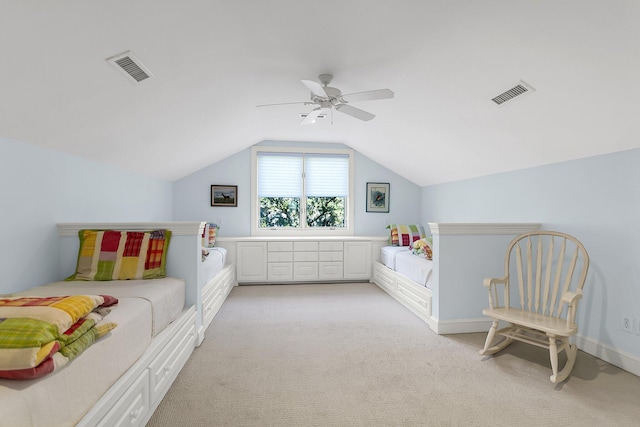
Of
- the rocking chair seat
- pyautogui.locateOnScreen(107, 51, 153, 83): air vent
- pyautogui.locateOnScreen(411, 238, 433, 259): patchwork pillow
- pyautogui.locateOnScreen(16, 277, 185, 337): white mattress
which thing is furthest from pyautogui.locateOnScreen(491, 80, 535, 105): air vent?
pyautogui.locateOnScreen(16, 277, 185, 337): white mattress

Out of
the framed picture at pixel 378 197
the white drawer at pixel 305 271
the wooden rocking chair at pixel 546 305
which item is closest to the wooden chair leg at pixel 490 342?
the wooden rocking chair at pixel 546 305

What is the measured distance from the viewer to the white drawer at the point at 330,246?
5.00 meters

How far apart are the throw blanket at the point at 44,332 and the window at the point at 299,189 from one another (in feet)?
13.4

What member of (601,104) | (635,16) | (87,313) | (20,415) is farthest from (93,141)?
(601,104)

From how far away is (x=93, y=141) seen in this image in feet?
8.67

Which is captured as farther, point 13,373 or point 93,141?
point 93,141

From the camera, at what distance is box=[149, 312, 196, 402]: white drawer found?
177cm

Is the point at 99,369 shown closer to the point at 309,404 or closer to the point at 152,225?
the point at 309,404

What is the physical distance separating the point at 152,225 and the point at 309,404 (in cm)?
189

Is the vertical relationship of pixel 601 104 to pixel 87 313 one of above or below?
above

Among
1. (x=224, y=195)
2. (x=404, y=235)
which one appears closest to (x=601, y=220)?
(x=404, y=235)

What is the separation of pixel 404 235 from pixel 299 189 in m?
2.03

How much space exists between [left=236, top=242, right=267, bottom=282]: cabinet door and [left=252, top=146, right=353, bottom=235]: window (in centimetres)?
60

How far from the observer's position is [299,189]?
5551 mm
